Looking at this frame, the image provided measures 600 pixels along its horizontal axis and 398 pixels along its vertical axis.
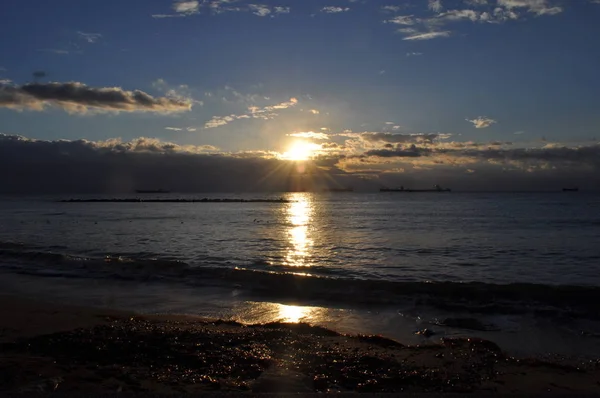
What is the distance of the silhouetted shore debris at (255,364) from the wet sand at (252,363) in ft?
0.05

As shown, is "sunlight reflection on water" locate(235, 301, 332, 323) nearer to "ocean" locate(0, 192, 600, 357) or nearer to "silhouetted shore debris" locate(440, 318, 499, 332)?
"ocean" locate(0, 192, 600, 357)

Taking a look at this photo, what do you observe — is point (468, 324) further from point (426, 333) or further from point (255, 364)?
point (255, 364)

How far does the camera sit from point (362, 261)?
22125mm

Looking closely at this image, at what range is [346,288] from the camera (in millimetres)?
15398

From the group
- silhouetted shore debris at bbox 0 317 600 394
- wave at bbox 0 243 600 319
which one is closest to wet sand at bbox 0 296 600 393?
silhouetted shore debris at bbox 0 317 600 394

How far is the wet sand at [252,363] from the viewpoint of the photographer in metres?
5.94

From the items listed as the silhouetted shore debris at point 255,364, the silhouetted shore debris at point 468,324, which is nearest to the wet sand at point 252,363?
the silhouetted shore debris at point 255,364

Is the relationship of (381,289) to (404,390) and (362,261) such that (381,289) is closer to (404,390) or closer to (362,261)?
(362,261)

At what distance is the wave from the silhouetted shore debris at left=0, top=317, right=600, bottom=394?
4999 mm

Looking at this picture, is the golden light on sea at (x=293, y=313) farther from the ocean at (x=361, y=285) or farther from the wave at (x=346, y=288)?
the wave at (x=346, y=288)

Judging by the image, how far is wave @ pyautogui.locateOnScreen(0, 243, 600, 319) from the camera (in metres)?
13.2

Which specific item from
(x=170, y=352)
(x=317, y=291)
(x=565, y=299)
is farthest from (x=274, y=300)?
(x=565, y=299)

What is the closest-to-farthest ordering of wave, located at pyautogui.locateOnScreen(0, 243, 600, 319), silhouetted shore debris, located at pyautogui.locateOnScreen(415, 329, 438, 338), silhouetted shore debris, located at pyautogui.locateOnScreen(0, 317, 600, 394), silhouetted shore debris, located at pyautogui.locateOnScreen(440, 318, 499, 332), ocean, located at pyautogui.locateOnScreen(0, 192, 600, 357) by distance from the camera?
1. silhouetted shore debris, located at pyautogui.locateOnScreen(0, 317, 600, 394)
2. silhouetted shore debris, located at pyautogui.locateOnScreen(415, 329, 438, 338)
3. silhouetted shore debris, located at pyautogui.locateOnScreen(440, 318, 499, 332)
4. ocean, located at pyautogui.locateOnScreen(0, 192, 600, 357)
5. wave, located at pyautogui.locateOnScreen(0, 243, 600, 319)

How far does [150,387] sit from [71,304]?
8.07 metres
